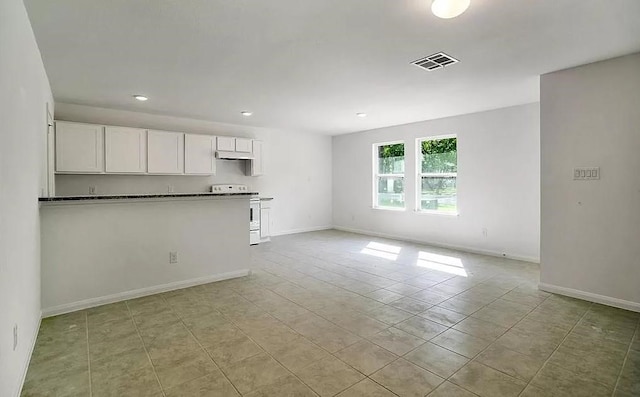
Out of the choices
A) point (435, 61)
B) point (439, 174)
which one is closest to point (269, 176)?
point (439, 174)

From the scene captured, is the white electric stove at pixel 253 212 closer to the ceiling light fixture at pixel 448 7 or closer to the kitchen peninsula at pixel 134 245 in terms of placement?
the kitchen peninsula at pixel 134 245

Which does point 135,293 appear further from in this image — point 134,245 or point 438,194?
point 438,194

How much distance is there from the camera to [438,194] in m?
6.12

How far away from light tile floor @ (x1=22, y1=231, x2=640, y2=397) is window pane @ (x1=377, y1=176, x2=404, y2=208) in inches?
120

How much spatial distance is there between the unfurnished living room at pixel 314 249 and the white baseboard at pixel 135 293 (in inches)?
0.7

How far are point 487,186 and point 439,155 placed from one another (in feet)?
3.57

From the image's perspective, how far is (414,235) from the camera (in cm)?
644

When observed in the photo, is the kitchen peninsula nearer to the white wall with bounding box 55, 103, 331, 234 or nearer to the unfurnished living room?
the unfurnished living room

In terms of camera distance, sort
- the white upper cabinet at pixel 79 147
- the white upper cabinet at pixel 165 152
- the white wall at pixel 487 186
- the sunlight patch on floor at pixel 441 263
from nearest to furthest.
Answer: the sunlight patch on floor at pixel 441 263, the white upper cabinet at pixel 79 147, the white wall at pixel 487 186, the white upper cabinet at pixel 165 152

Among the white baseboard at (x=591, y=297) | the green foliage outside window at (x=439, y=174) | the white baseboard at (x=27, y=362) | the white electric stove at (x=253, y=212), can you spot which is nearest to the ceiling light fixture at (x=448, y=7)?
the white baseboard at (x=591, y=297)

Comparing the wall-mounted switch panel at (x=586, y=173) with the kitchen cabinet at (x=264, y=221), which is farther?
the kitchen cabinet at (x=264, y=221)

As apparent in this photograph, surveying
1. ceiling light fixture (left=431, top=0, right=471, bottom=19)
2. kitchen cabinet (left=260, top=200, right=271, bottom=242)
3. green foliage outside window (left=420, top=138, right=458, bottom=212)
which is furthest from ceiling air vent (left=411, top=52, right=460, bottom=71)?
kitchen cabinet (left=260, top=200, right=271, bottom=242)

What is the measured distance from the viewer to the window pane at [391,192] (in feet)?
22.3

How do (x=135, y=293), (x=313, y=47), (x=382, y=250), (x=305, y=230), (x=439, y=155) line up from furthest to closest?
(x=305, y=230) → (x=439, y=155) → (x=382, y=250) → (x=135, y=293) → (x=313, y=47)
